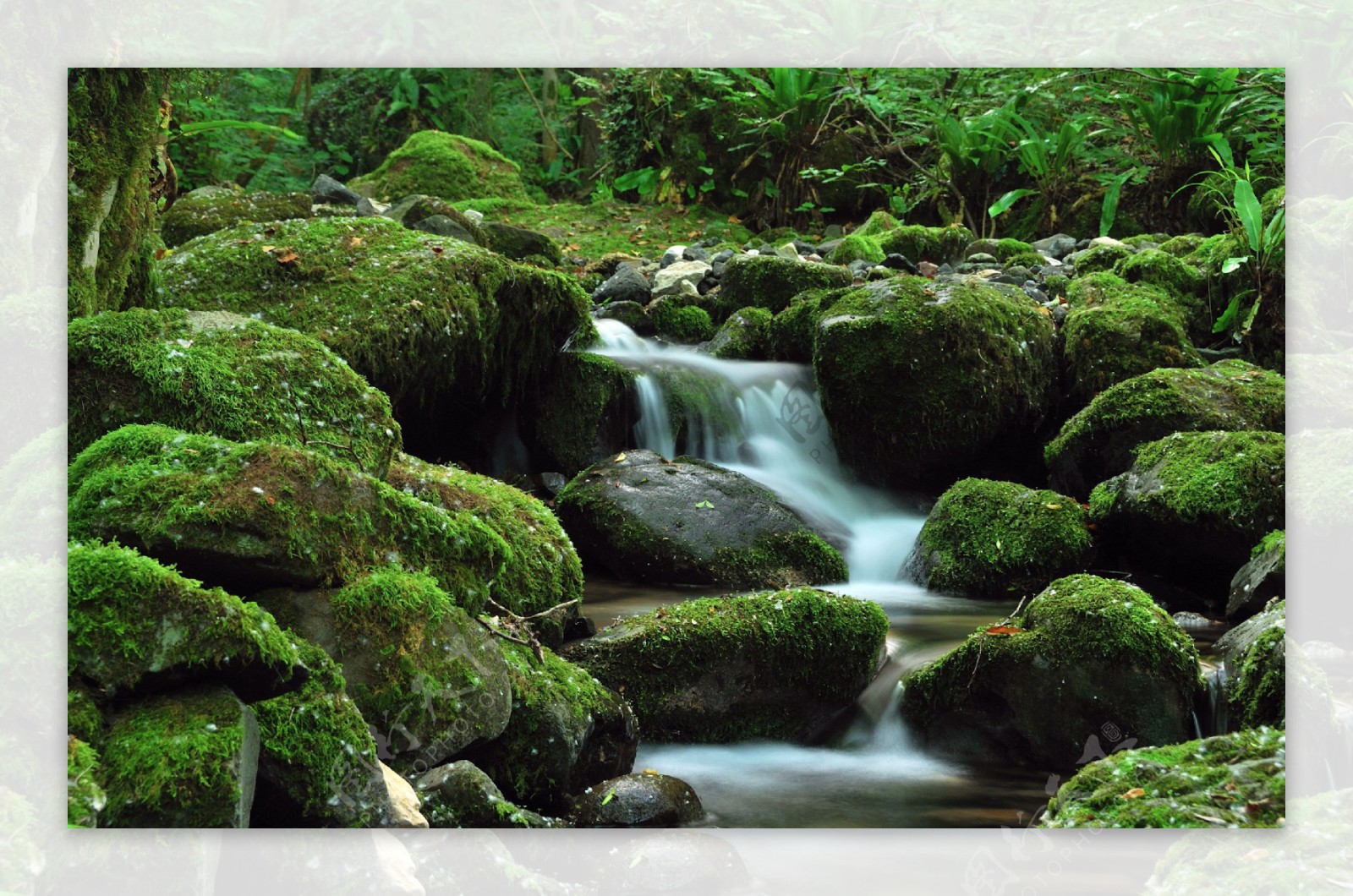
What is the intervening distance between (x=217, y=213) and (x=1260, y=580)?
4.82 meters

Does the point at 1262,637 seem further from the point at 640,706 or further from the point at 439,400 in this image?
the point at 439,400

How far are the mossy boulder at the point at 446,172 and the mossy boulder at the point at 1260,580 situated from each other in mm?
4038

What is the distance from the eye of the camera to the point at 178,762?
6.71 ft

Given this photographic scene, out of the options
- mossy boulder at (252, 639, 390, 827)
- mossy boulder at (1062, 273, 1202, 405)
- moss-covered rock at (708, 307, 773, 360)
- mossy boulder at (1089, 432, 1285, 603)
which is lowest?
mossy boulder at (252, 639, 390, 827)

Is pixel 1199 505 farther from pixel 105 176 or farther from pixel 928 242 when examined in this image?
pixel 105 176

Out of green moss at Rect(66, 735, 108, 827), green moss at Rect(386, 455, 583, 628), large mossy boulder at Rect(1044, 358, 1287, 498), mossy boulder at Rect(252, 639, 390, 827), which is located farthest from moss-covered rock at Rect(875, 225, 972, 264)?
green moss at Rect(66, 735, 108, 827)

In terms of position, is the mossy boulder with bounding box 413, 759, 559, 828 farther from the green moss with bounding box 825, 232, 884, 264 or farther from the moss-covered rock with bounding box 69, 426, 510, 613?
the green moss with bounding box 825, 232, 884, 264

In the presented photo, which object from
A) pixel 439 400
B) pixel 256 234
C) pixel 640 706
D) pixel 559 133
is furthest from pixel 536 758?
pixel 559 133

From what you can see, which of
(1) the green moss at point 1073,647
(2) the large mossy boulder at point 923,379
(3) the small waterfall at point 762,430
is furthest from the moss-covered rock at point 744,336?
(1) the green moss at point 1073,647

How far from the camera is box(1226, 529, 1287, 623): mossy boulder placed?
3.57 metres

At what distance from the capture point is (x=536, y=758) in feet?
9.20

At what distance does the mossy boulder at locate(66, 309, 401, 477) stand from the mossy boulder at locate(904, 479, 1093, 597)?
2.02 meters

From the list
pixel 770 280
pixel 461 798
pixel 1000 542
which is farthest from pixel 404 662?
pixel 770 280

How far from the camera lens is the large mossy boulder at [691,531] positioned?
4.51 m
